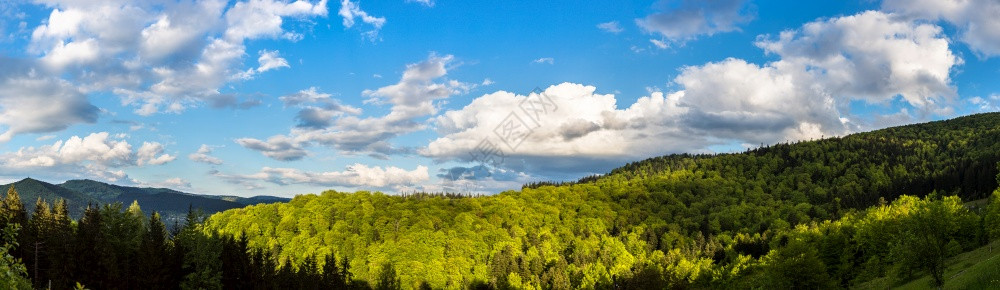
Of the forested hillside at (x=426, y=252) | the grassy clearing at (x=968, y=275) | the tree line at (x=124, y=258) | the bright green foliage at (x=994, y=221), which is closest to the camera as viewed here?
the grassy clearing at (x=968, y=275)

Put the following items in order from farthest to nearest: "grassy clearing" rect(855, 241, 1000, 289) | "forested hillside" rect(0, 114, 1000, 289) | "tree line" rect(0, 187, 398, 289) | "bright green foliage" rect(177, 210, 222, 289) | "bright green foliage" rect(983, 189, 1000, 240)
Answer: "bright green foliage" rect(983, 189, 1000, 240) < "bright green foliage" rect(177, 210, 222, 289) < "forested hillside" rect(0, 114, 1000, 289) < "tree line" rect(0, 187, 398, 289) < "grassy clearing" rect(855, 241, 1000, 289)

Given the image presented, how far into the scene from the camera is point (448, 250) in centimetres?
17775

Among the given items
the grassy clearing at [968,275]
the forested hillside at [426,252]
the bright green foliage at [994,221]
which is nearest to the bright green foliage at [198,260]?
the forested hillside at [426,252]

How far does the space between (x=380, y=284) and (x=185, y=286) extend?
68.0 m

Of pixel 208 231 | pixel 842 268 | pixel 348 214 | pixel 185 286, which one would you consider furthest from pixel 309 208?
pixel 842 268

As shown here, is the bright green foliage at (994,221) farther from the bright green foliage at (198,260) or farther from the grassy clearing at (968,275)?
the bright green foliage at (198,260)

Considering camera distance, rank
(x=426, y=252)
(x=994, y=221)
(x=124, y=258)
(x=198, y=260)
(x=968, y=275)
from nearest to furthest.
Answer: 1. (x=968, y=275)
2. (x=124, y=258)
3. (x=994, y=221)
4. (x=198, y=260)
5. (x=426, y=252)

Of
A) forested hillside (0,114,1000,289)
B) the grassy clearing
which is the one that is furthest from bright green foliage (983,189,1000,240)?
the grassy clearing

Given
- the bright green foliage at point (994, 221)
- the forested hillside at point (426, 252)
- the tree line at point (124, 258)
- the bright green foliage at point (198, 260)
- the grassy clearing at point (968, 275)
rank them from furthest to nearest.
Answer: the bright green foliage at point (994, 221) < the bright green foliage at point (198, 260) < the forested hillside at point (426, 252) < the tree line at point (124, 258) < the grassy clearing at point (968, 275)

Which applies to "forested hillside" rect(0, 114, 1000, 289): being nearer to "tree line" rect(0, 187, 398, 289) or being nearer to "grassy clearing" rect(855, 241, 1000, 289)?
"tree line" rect(0, 187, 398, 289)

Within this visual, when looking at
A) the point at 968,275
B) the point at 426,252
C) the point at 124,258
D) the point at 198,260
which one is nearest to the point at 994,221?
the point at 968,275

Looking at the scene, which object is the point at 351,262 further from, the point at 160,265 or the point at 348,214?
the point at 160,265

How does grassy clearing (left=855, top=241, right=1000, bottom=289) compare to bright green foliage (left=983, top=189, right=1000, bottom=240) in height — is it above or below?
below

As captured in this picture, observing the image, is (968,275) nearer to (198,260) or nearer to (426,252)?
(198,260)
